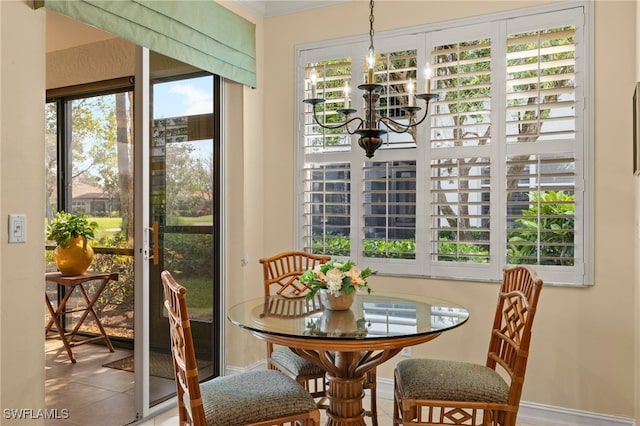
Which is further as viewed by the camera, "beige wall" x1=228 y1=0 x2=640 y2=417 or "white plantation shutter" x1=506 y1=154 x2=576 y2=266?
"white plantation shutter" x1=506 y1=154 x2=576 y2=266

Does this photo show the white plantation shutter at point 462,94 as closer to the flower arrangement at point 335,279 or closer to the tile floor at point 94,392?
the flower arrangement at point 335,279

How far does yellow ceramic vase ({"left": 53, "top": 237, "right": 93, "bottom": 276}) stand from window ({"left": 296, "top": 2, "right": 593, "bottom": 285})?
5.19 feet

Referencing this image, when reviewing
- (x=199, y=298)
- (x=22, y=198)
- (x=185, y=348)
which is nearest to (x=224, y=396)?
(x=185, y=348)

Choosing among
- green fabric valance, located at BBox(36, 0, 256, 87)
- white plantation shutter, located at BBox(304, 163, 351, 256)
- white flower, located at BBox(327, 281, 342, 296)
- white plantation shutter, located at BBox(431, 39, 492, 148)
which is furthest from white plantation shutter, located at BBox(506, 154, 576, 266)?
green fabric valance, located at BBox(36, 0, 256, 87)

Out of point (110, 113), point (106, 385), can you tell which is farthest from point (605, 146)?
point (106, 385)

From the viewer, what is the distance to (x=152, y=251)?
2957 mm

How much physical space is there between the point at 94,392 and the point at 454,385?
7.67ft

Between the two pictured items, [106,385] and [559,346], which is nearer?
[559,346]

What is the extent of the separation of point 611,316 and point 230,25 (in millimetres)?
2981

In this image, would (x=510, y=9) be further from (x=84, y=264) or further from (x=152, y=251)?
(x=84, y=264)

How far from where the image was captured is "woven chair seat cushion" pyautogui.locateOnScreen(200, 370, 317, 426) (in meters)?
1.88

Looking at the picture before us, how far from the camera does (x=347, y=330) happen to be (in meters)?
1.95

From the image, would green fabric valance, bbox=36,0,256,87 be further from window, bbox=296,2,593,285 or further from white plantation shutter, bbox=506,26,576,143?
white plantation shutter, bbox=506,26,576,143

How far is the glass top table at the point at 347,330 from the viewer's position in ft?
6.15
